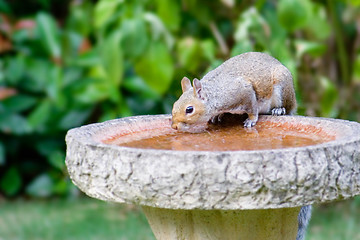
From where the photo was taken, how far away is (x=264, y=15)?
5.02m

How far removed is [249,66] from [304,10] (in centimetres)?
159

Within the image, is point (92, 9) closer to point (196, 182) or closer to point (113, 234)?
point (113, 234)

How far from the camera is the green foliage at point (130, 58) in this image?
426cm

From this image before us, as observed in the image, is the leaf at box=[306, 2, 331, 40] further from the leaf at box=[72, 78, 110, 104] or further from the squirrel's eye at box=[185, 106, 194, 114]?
the squirrel's eye at box=[185, 106, 194, 114]

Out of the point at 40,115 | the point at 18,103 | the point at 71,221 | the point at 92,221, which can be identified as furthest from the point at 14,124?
the point at 92,221

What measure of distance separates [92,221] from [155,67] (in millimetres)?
1415

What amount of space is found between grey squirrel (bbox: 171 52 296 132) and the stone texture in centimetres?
55

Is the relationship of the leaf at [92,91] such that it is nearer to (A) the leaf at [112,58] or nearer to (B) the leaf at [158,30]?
(A) the leaf at [112,58]

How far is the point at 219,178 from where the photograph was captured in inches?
69.1

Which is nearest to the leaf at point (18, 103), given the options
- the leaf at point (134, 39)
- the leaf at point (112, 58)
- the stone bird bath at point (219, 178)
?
the leaf at point (112, 58)

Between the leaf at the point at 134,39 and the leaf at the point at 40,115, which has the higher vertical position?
the leaf at the point at 134,39

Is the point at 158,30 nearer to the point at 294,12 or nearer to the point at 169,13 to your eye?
the point at 169,13

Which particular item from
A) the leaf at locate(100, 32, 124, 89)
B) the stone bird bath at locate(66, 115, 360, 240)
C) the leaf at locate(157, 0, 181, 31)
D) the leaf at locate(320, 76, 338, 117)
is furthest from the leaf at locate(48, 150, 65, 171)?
the stone bird bath at locate(66, 115, 360, 240)

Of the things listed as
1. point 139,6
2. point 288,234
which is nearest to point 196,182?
point 288,234
